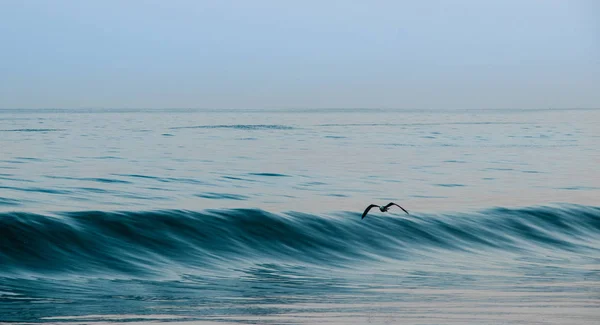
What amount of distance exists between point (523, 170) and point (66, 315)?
28561 mm

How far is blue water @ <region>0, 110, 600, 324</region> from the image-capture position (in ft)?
37.4

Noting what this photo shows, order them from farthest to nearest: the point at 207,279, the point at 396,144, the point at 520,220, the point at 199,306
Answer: the point at 396,144 < the point at 520,220 < the point at 207,279 < the point at 199,306

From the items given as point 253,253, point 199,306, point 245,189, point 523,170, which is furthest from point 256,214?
point 523,170

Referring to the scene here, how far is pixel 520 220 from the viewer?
23016 mm

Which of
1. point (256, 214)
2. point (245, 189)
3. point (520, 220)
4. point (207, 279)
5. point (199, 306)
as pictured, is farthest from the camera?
point (245, 189)

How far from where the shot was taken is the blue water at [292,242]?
11398 millimetres

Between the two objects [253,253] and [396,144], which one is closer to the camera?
[253,253]

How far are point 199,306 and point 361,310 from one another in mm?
2091

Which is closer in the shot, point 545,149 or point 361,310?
point 361,310

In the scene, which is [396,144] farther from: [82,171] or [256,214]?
[256,214]

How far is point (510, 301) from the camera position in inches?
465

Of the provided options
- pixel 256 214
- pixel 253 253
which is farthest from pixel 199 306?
pixel 256 214

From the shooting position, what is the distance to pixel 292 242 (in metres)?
19.2

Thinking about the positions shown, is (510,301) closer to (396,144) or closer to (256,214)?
(256,214)
